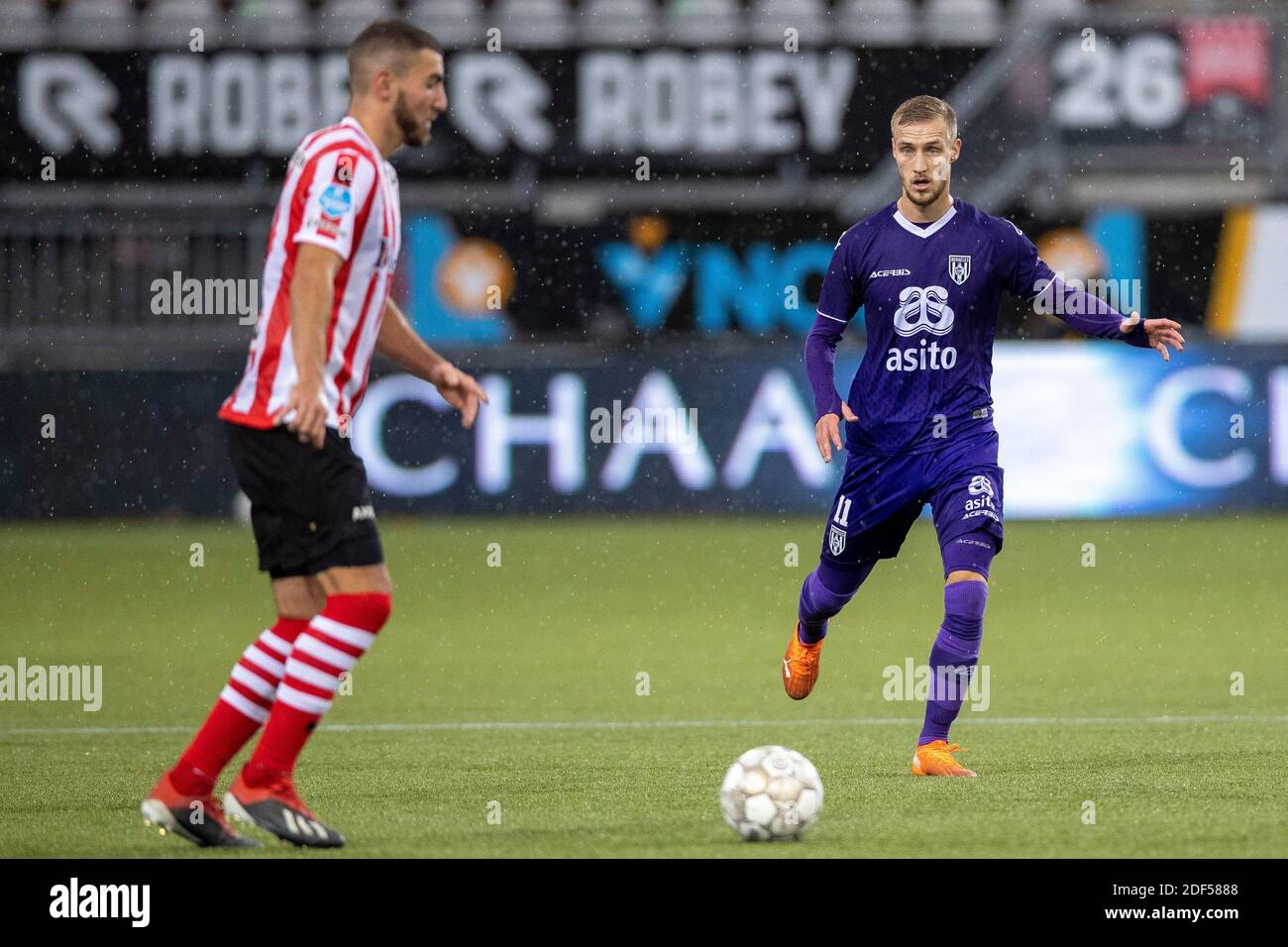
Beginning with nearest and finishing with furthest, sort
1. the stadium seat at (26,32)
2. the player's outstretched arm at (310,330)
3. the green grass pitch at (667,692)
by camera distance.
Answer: the player's outstretched arm at (310,330) < the green grass pitch at (667,692) < the stadium seat at (26,32)

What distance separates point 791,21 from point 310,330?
1459cm

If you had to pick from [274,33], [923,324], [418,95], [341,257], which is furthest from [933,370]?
[274,33]

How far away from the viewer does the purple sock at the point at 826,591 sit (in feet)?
23.1

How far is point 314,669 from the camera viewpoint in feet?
16.6

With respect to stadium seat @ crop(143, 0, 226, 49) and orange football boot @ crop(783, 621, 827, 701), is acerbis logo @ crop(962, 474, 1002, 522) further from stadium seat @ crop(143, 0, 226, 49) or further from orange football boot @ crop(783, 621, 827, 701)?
stadium seat @ crop(143, 0, 226, 49)

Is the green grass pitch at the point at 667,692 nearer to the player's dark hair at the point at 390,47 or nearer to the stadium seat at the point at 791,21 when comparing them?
the player's dark hair at the point at 390,47

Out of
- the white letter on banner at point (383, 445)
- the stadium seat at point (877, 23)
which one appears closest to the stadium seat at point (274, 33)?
the white letter on banner at point (383, 445)

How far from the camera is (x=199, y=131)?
17.4m

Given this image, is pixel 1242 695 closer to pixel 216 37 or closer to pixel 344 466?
pixel 344 466

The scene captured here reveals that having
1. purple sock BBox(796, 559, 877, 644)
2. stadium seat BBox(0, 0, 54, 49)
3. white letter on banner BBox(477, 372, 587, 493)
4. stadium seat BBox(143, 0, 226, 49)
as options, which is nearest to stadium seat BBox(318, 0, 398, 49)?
stadium seat BBox(143, 0, 226, 49)

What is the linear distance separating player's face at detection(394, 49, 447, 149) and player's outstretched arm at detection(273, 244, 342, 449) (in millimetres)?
460

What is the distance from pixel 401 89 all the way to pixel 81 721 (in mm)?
3782

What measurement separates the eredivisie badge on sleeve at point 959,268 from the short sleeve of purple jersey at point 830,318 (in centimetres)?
35

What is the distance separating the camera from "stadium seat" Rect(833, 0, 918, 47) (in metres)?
17.8
